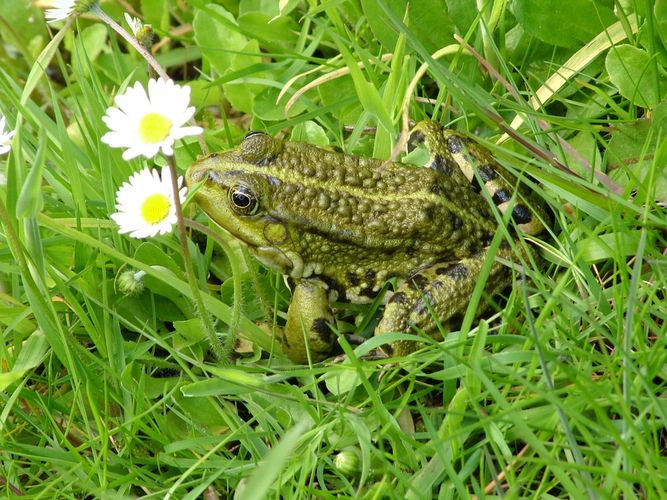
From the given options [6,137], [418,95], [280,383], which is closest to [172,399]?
[280,383]

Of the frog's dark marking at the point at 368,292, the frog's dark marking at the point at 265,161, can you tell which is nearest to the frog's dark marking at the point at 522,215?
the frog's dark marking at the point at 368,292

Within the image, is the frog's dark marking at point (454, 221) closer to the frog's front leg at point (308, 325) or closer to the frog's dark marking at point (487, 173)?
the frog's dark marking at point (487, 173)

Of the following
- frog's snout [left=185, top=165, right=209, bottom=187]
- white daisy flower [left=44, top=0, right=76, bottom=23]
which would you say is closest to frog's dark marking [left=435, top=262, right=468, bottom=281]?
frog's snout [left=185, top=165, right=209, bottom=187]

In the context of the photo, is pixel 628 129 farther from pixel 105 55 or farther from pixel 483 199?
pixel 105 55

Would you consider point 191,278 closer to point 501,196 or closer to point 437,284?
point 437,284

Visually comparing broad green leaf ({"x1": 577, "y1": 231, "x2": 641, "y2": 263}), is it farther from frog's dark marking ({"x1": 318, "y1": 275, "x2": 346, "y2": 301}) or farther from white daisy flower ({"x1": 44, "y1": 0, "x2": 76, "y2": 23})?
white daisy flower ({"x1": 44, "y1": 0, "x2": 76, "y2": 23})
